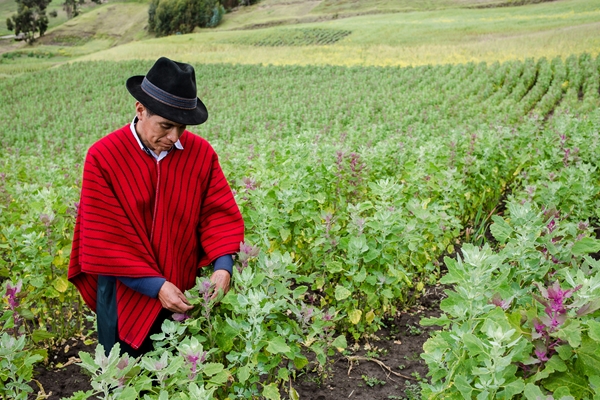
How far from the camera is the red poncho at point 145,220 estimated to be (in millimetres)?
2107

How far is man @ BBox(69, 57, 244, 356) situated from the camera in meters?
2.09

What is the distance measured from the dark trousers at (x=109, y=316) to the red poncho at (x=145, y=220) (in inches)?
2.6

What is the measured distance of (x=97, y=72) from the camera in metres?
27.4

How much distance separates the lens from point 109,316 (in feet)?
7.68

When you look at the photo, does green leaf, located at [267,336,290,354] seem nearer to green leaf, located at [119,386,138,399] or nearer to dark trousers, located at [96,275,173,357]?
green leaf, located at [119,386,138,399]

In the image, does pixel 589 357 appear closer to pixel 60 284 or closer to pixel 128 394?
pixel 128 394

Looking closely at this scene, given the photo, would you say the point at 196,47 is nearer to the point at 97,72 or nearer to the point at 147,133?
the point at 97,72

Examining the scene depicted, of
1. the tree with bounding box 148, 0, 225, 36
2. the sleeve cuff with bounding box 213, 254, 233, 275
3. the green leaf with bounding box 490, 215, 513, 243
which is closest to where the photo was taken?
the green leaf with bounding box 490, 215, 513, 243

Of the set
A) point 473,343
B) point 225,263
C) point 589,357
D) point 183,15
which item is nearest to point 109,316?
point 225,263

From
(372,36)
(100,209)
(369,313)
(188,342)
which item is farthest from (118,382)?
(372,36)

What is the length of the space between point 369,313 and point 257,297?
57.6 inches

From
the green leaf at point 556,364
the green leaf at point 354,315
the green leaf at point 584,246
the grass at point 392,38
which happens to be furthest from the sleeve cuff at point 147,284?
the grass at point 392,38

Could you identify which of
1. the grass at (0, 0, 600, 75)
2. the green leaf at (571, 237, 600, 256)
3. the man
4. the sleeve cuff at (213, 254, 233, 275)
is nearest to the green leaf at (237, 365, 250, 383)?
the man

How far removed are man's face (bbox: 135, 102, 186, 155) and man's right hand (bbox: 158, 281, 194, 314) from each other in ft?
2.13
